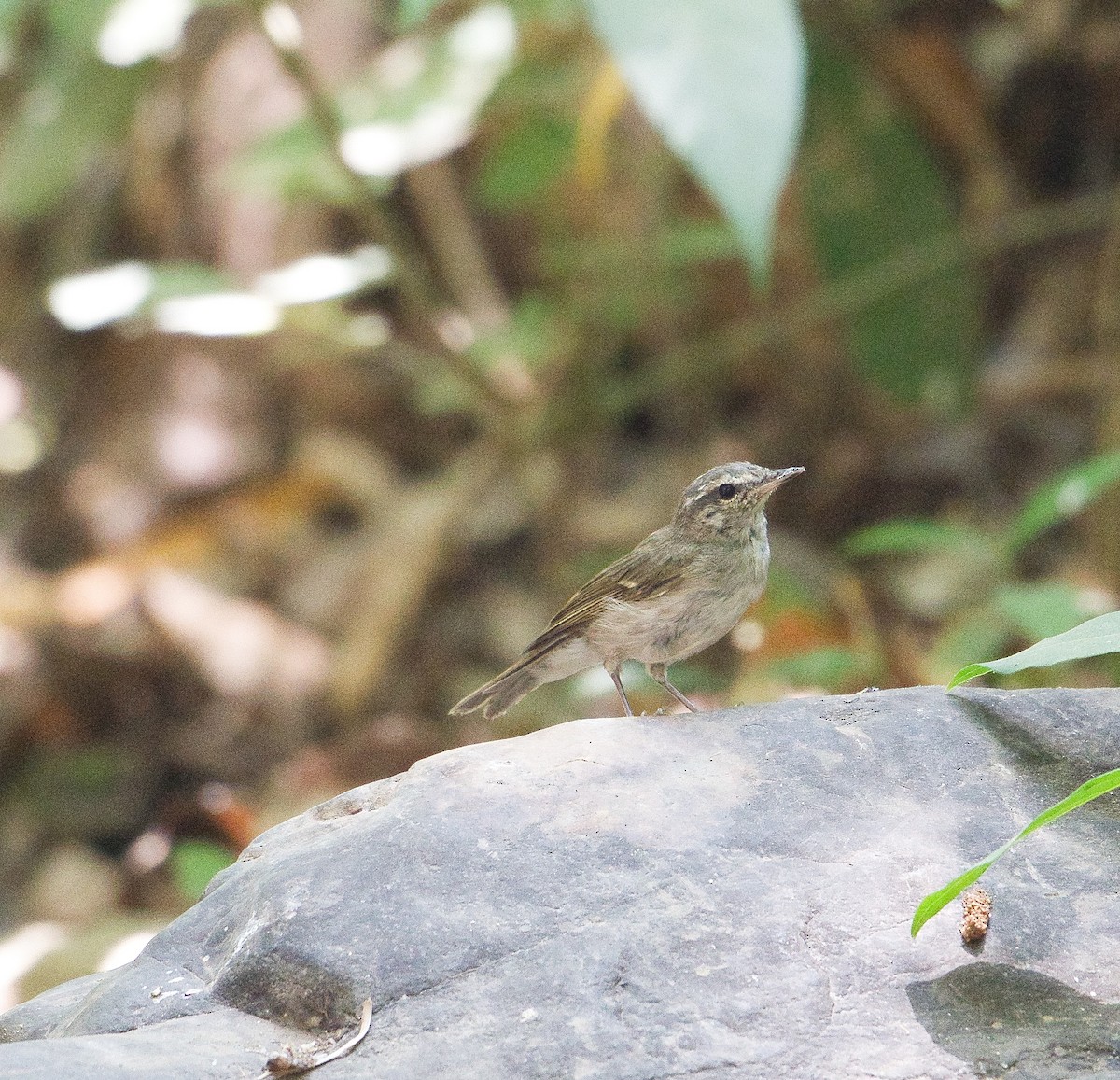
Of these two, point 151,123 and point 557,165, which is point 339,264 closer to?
point 557,165

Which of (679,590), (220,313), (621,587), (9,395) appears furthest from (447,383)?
(9,395)

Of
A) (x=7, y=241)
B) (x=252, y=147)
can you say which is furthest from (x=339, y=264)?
(x=7, y=241)

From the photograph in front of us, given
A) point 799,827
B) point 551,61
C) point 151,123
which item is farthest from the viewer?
A: point 151,123

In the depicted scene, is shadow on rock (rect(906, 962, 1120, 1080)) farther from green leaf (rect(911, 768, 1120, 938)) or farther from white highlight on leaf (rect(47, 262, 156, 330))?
white highlight on leaf (rect(47, 262, 156, 330))

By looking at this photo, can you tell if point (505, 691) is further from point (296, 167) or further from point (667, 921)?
point (296, 167)

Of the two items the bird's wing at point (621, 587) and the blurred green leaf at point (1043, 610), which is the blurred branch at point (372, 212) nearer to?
the bird's wing at point (621, 587)

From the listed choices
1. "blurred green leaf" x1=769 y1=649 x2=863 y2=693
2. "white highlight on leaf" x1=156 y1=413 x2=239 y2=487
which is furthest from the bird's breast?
"white highlight on leaf" x1=156 y1=413 x2=239 y2=487
